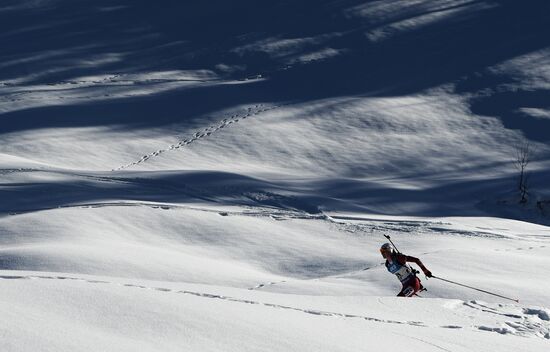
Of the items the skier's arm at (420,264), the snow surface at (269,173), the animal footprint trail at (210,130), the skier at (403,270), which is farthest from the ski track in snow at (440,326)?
the animal footprint trail at (210,130)

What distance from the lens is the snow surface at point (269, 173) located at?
25.1 ft

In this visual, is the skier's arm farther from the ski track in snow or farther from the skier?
the ski track in snow

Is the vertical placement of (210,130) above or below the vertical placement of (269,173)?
above

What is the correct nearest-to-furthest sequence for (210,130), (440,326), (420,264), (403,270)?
(440,326)
(420,264)
(403,270)
(210,130)

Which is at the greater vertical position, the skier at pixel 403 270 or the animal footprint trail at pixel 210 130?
the skier at pixel 403 270

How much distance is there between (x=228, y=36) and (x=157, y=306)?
37.3 meters

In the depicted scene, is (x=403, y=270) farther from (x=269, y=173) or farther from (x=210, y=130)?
(x=210, y=130)

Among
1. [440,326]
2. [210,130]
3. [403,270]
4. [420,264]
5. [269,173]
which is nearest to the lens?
[440,326]

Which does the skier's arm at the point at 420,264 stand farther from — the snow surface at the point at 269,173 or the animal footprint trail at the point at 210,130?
the animal footprint trail at the point at 210,130

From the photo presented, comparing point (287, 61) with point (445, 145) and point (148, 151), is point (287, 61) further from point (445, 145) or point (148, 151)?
point (148, 151)

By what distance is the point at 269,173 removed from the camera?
1056 inches

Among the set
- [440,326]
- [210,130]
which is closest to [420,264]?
[440,326]

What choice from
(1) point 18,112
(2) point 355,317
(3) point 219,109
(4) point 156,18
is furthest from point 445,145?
(2) point 355,317

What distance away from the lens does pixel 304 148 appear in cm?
3131
